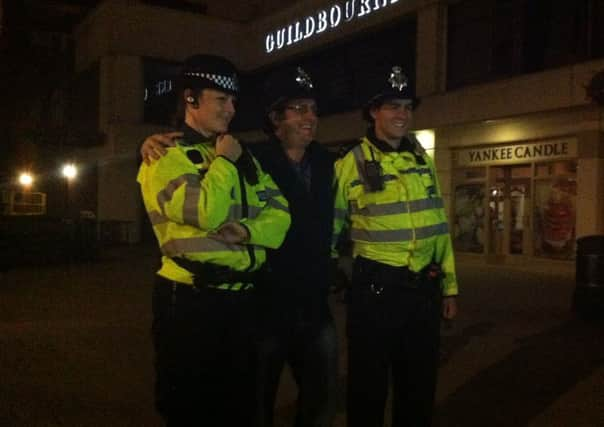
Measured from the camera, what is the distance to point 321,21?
21578mm

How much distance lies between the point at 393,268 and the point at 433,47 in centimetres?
1521

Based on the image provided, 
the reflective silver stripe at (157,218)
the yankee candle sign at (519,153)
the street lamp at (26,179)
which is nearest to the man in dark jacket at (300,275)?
the reflective silver stripe at (157,218)

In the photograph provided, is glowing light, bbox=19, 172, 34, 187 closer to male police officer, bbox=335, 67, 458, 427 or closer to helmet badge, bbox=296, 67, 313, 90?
helmet badge, bbox=296, 67, 313, 90

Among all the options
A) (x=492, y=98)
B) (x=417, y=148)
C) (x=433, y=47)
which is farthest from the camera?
(x=433, y=47)

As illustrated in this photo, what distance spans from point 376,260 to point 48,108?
29358 mm

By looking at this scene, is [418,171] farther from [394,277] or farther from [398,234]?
[394,277]

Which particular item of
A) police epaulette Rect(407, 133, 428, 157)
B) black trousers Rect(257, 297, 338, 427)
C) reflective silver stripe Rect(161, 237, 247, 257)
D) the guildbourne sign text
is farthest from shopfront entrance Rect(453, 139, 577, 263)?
reflective silver stripe Rect(161, 237, 247, 257)

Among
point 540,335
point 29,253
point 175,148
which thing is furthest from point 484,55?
point 175,148

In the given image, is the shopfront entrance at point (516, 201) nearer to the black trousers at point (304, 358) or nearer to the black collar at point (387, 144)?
the black collar at point (387, 144)

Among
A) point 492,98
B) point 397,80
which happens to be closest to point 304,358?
point 397,80

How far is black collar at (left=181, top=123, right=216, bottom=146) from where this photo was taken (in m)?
2.78

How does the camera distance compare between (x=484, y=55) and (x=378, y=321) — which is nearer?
(x=378, y=321)

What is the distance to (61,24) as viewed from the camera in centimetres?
3045

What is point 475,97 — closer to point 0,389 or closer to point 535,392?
point 535,392
